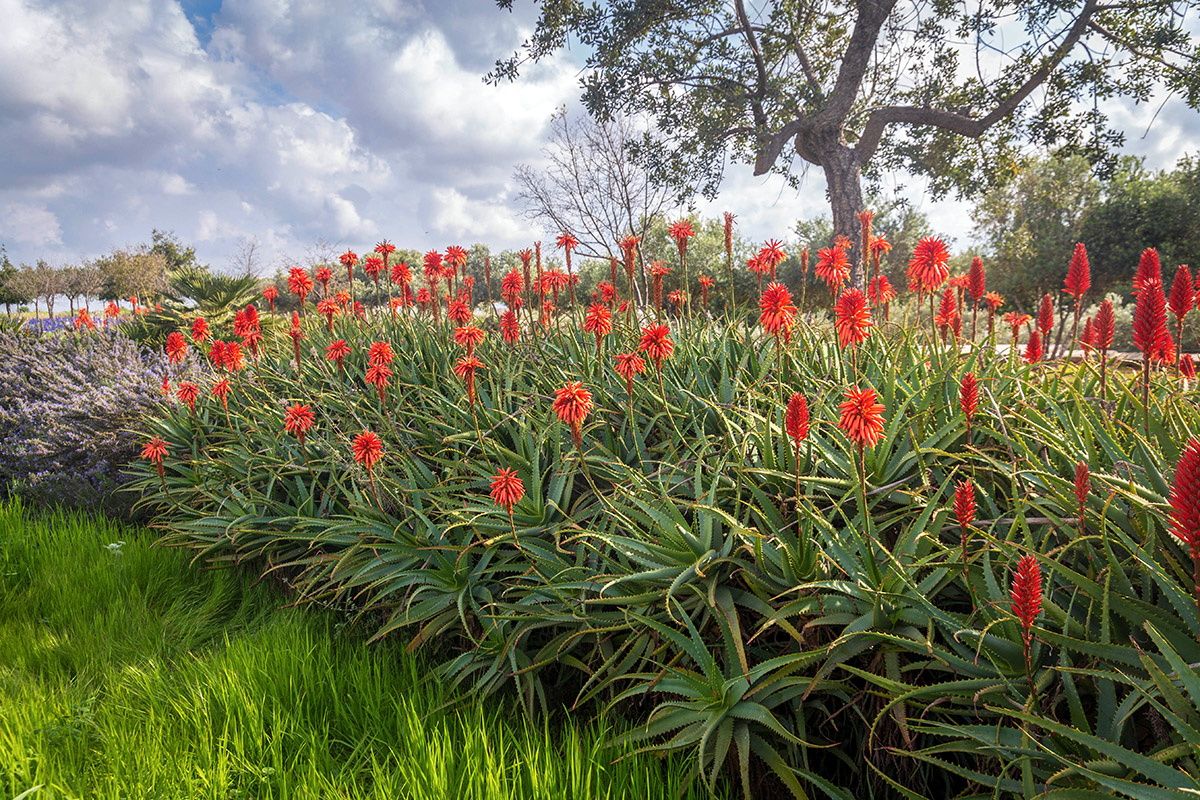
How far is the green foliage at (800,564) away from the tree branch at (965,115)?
41.7ft

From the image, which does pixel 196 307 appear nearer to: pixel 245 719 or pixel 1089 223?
pixel 245 719

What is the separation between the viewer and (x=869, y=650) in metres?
2.03

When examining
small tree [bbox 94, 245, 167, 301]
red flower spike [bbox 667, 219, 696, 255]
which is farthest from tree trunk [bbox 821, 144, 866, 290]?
small tree [bbox 94, 245, 167, 301]

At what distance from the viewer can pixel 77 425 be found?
18.6 feet

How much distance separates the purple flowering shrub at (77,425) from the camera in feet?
17.8

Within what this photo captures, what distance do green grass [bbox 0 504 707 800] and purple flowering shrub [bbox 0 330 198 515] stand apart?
192 cm

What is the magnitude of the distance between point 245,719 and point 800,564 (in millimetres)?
2260

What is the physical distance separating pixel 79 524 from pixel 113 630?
1969 mm

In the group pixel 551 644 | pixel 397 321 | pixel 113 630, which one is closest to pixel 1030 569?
pixel 551 644

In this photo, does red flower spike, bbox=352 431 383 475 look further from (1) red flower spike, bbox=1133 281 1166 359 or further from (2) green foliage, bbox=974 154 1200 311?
(2) green foliage, bbox=974 154 1200 311

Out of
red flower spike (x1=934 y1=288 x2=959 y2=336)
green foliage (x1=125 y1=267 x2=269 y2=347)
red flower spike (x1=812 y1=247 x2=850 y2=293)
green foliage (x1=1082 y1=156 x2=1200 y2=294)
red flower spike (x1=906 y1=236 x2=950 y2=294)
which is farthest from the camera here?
green foliage (x1=1082 y1=156 x2=1200 y2=294)

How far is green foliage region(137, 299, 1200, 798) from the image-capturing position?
5.02 feet

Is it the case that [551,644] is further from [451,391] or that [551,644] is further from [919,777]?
[451,391]

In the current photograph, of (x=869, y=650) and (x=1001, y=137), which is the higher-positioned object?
(x=1001, y=137)
